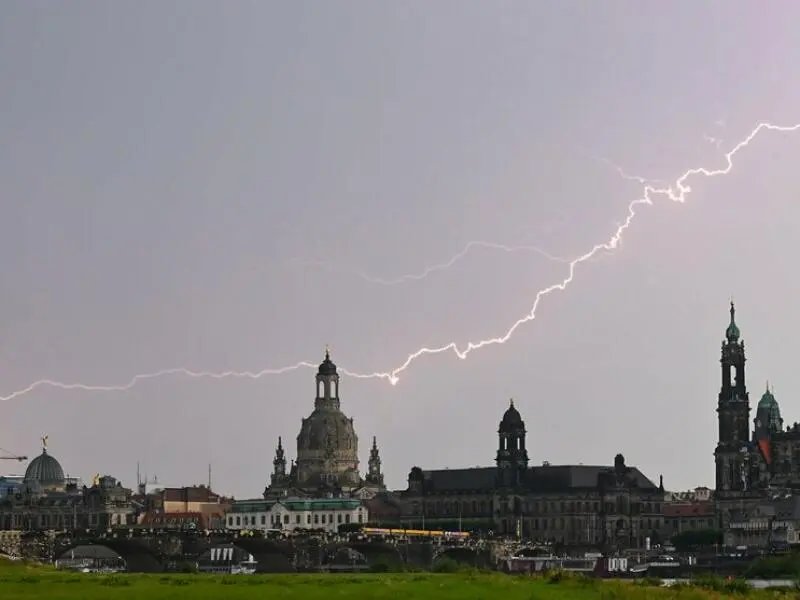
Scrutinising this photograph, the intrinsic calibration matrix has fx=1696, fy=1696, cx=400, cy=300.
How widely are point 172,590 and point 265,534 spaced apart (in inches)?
4207

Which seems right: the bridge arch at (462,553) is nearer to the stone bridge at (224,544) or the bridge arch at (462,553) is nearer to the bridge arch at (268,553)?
the stone bridge at (224,544)

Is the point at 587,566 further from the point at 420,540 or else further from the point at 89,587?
the point at 89,587

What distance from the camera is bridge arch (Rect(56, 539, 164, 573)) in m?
140

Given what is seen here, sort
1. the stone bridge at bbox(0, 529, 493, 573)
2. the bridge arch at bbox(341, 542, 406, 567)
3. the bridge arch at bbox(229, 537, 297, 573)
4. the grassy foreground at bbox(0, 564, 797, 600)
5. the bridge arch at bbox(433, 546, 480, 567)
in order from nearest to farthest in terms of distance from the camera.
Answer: the grassy foreground at bbox(0, 564, 797, 600) → the stone bridge at bbox(0, 529, 493, 573) → the bridge arch at bbox(229, 537, 297, 573) → the bridge arch at bbox(341, 542, 406, 567) → the bridge arch at bbox(433, 546, 480, 567)

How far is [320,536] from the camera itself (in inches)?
6526

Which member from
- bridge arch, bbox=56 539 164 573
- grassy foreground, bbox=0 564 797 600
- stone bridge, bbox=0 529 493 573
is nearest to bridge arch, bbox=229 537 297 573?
stone bridge, bbox=0 529 493 573

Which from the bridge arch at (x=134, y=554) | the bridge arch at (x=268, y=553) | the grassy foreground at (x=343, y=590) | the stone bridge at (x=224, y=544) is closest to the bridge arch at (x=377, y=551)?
the stone bridge at (x=224, y=544)

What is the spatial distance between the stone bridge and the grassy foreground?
69361 millimetres

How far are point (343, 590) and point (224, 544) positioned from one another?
93.1 m

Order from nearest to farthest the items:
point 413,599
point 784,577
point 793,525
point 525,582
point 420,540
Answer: point 413,599
point 525,582
point 784,577
point 420,540
point 793,525

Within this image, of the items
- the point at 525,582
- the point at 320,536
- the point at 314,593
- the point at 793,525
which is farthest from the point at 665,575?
the point at 314,593

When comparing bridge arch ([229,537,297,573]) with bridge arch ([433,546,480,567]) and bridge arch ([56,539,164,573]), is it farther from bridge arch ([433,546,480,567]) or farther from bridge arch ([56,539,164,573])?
bridge arch ([433,546,480,567])

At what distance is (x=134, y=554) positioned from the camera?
14812 cm

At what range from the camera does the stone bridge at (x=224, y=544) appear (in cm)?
14412
